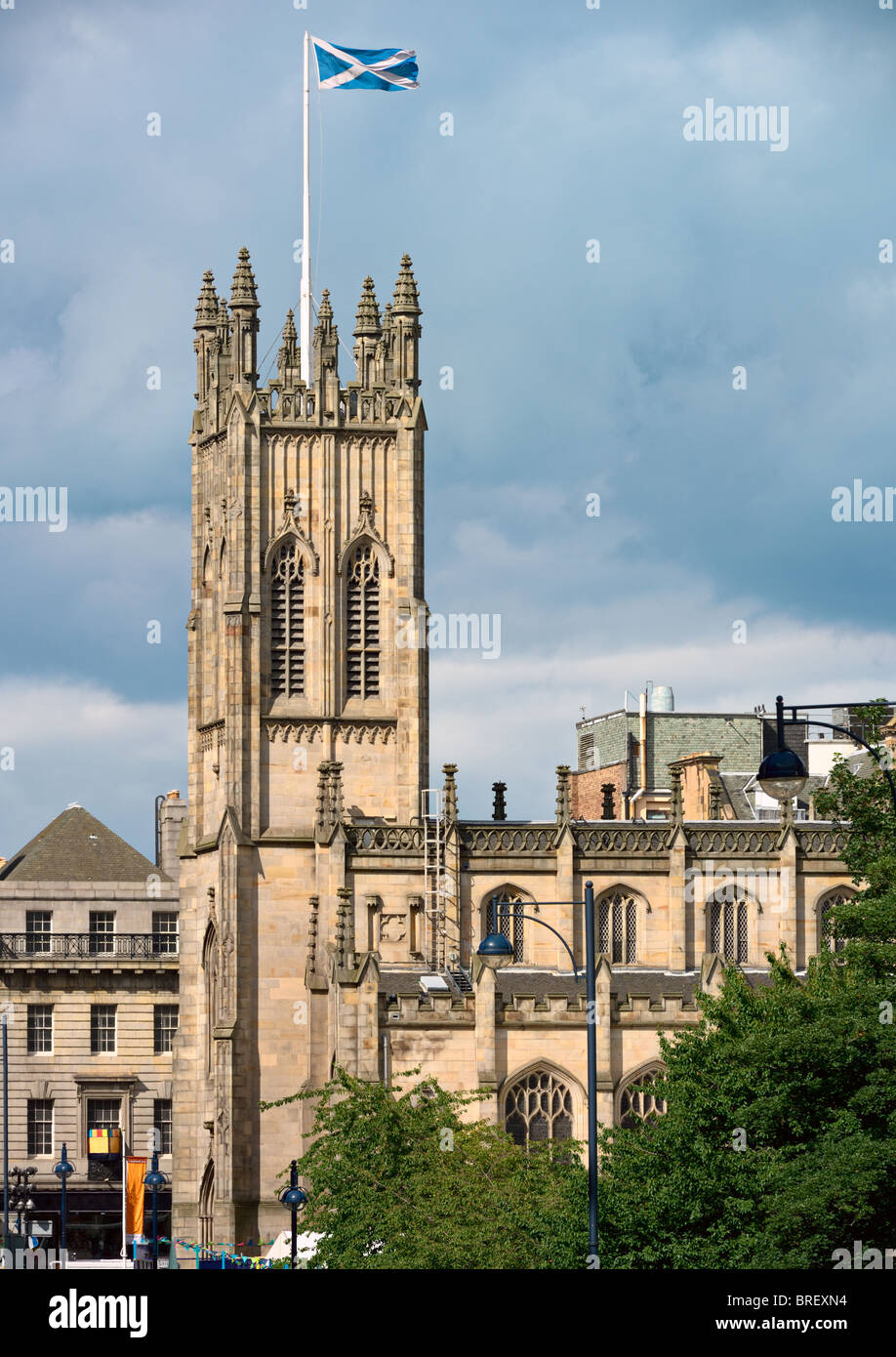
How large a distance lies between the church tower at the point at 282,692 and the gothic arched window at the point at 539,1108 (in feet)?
38.5

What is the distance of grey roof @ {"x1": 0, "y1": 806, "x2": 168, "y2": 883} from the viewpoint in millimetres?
99438

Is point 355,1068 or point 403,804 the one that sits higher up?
point 403,804

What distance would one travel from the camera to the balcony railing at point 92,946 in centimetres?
9425

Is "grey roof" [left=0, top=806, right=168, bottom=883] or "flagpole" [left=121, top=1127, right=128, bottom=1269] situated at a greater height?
"grey roof" [left=0, top=806, right=168, bottom=883]

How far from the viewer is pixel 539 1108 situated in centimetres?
6400

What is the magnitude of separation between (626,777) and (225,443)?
3204cm

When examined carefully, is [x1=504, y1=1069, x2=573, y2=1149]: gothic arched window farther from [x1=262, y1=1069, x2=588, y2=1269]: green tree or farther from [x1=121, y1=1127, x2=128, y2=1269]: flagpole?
[x1=121, y1=1127, x2=128, y2=1269]: flagpole

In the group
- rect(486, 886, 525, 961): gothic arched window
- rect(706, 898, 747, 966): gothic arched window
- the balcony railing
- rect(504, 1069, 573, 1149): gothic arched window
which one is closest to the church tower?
rect(486, 886, 525, 961): gothic arched window

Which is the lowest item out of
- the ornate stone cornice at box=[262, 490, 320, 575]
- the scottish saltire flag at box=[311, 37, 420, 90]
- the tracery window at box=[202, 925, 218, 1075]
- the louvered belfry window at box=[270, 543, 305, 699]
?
the tracery window at box=[202, 925, 218, 1075]

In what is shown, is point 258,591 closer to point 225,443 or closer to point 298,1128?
point 225,443

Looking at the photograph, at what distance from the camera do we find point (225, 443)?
3172 inches

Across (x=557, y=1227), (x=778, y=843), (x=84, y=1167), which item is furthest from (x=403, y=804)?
(x=557, y=1227)

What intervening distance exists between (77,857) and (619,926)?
32960mm

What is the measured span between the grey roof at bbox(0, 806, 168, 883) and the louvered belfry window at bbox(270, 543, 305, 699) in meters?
23.2
